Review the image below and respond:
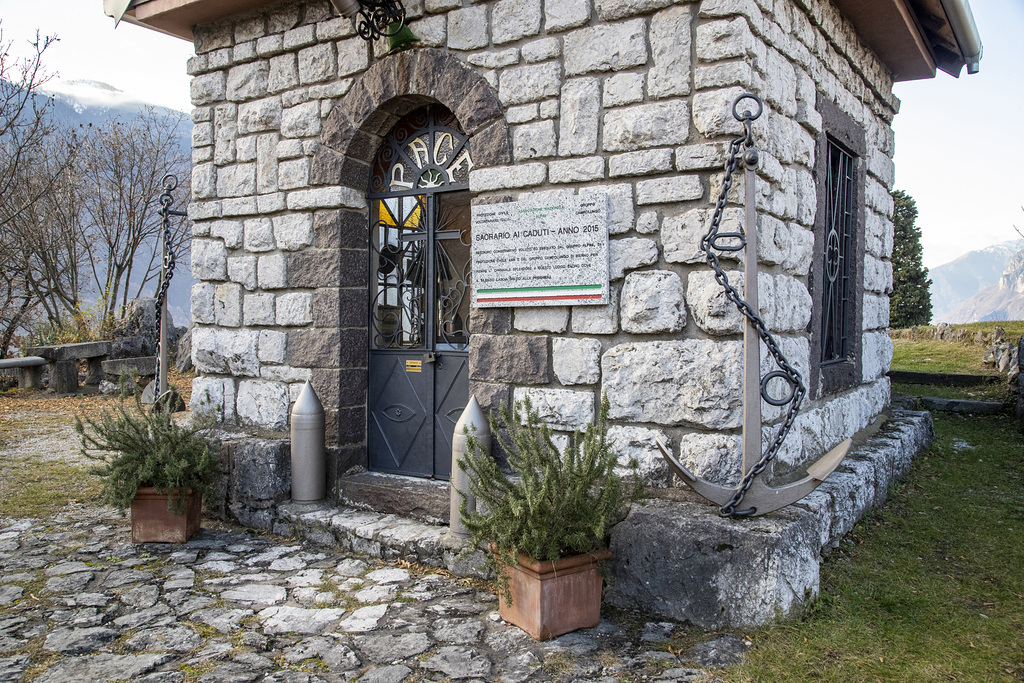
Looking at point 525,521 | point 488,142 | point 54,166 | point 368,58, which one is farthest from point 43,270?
point 525,521

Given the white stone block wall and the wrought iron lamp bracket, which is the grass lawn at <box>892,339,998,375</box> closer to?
the white stone block wall

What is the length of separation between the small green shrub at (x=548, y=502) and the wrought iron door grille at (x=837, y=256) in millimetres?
2510

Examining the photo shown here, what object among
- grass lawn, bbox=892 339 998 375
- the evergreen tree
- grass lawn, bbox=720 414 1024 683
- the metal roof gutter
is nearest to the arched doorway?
grass lawn, bbox=720 414 1024 683

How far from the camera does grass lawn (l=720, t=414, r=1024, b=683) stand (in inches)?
113

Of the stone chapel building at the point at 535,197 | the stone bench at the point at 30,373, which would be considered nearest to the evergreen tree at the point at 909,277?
the stone chapel building at the point at 535,197

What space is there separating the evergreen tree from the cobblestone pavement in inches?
642

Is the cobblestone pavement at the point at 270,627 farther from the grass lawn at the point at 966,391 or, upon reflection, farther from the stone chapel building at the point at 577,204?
the grass lawn at the point at 966,391

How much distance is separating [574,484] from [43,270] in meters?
14.5

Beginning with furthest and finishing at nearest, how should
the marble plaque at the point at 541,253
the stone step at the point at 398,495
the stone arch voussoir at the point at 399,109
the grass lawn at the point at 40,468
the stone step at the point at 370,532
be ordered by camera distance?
the grass lawn at the point at 40,468 → the stone step at the point at 398,495 → the stone arch voussoir at the point at 399,109 → the stone step at the point at 370,532 → the marble plaque at the point at 541,253

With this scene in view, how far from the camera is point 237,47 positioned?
207 inches

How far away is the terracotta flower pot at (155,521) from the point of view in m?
4.40

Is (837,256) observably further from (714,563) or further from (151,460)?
(151,460)

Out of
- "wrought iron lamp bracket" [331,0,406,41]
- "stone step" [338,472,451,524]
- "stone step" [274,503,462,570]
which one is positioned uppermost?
"wrought iron lamp bracket" [331,0,406,41]

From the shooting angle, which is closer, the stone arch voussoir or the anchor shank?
the anchor shank
